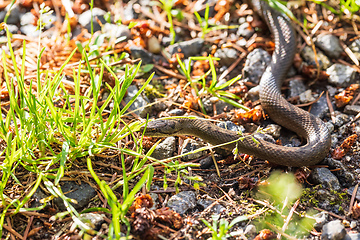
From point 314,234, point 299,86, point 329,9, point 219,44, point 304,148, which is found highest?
point 329,9

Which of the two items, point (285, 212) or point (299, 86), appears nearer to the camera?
point (285, 212)

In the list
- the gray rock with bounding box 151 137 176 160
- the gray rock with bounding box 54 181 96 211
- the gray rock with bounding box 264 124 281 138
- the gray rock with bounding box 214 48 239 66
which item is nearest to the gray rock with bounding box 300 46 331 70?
the gray rock with bounding box 214 48 239 66

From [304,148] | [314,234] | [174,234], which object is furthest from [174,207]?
[304,148]

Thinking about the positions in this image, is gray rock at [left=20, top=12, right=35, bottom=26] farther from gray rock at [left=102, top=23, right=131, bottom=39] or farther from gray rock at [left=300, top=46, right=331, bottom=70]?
gray rock at [left=300, top=46, right=331, bottom=70]

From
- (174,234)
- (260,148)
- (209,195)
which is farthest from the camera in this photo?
(260,148)

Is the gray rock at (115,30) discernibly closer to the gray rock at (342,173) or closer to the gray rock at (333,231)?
the gray rock at (342,173)

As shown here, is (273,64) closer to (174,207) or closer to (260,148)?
(260,148)

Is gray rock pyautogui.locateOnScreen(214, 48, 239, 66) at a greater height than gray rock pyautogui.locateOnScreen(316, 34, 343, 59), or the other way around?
gray rock pyautogui.locateOnScreen(316, 34, 343, 59)
